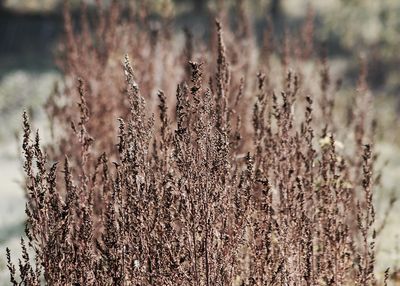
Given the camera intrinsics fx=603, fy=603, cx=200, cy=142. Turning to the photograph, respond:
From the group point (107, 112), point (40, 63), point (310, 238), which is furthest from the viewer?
point (40, 63)

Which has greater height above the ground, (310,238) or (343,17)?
(343,17)

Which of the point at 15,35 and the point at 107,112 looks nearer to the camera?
the point at 107,112

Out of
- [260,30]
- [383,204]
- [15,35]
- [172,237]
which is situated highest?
[260,30]

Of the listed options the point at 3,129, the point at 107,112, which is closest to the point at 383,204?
the point at 107,112

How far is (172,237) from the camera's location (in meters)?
3.04

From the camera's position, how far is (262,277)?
3.04 meters

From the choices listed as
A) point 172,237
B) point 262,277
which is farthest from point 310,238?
point 172,237

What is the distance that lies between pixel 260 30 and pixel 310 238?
20732 millimetres

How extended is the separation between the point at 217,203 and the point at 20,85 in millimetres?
14830

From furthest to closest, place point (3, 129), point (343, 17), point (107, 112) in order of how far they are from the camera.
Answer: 1. point (343, 17)
2. point (3, 129)
3. point (107, 112)

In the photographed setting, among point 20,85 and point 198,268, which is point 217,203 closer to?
point 198,268

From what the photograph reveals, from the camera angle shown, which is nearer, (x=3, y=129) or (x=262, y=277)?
(x=262, y=277)

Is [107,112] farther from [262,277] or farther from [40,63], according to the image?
[40,63]

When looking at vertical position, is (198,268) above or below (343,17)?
below
